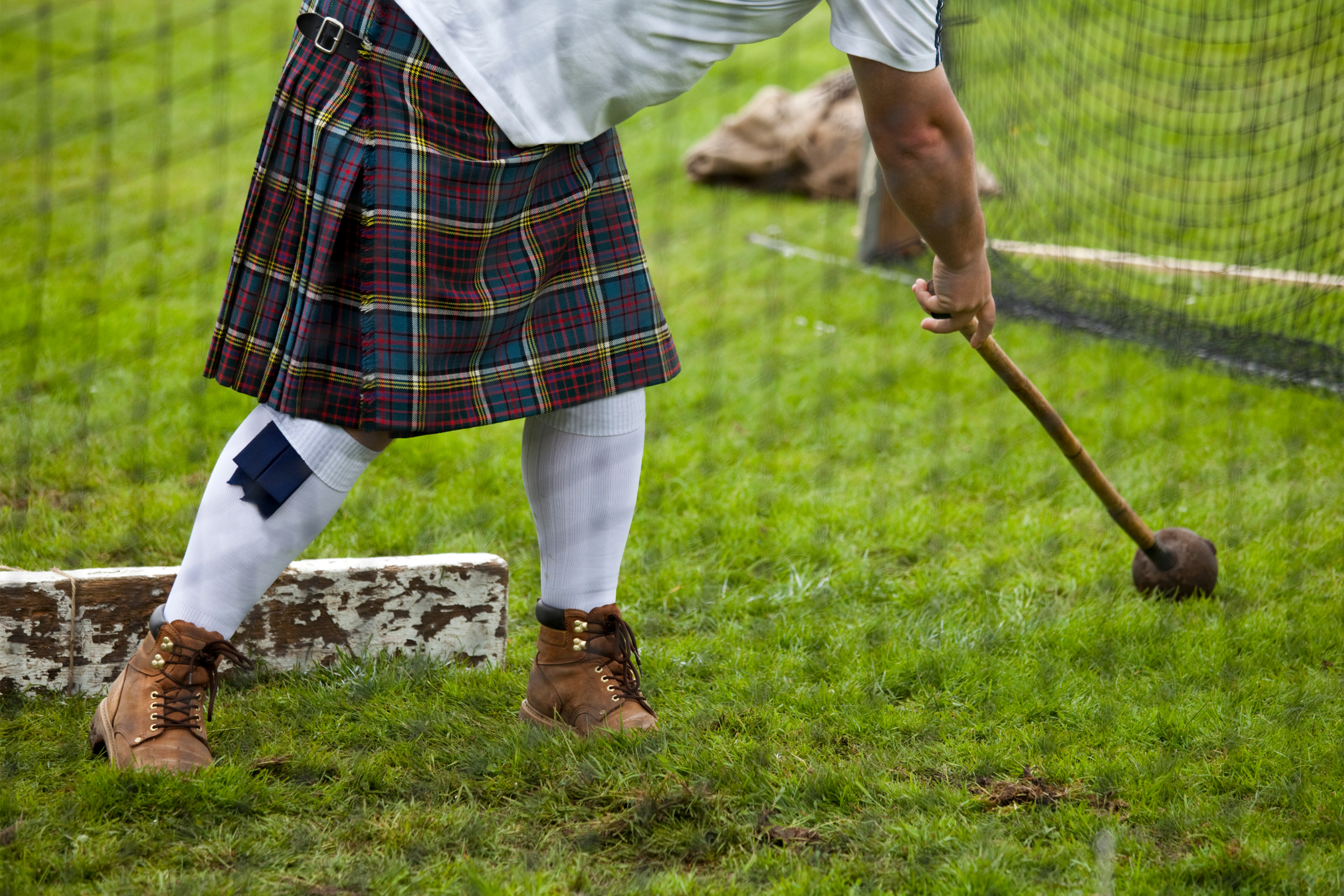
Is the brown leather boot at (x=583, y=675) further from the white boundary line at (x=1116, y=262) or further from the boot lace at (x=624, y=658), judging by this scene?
the white boundary line at (x=1116, y=262)

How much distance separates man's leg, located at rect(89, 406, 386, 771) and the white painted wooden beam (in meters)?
0.30

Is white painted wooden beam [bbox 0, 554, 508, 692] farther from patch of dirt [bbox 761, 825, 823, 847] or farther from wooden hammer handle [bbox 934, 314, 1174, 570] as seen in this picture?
wooden hammer handle [bbox 934, 314, 1174, 570]

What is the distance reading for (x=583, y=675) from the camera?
5.82 ft

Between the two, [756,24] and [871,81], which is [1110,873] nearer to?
[871,81]

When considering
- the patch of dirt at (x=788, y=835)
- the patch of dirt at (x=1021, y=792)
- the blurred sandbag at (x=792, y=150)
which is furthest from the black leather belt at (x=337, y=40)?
the blurred sandbag at (x=792, y=150)

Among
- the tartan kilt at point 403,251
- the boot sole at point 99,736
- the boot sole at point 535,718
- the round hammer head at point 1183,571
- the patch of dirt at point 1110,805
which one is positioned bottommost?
the round hammer head at point 1183,571

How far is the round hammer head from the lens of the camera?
7.54 ft

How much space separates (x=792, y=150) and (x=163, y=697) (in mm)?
4725

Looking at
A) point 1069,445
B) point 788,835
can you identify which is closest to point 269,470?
point 788,835

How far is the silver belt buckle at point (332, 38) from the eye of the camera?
1390mm

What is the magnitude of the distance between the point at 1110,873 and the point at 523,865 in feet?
2.43

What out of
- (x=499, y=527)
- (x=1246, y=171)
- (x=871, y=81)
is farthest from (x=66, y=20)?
(x=871, y=81)

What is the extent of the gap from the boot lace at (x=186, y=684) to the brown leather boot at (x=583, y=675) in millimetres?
439

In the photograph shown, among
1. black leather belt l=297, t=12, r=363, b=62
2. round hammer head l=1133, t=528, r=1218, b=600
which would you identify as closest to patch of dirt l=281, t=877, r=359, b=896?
black leather belt l=297, t=12, r=363, b=62
